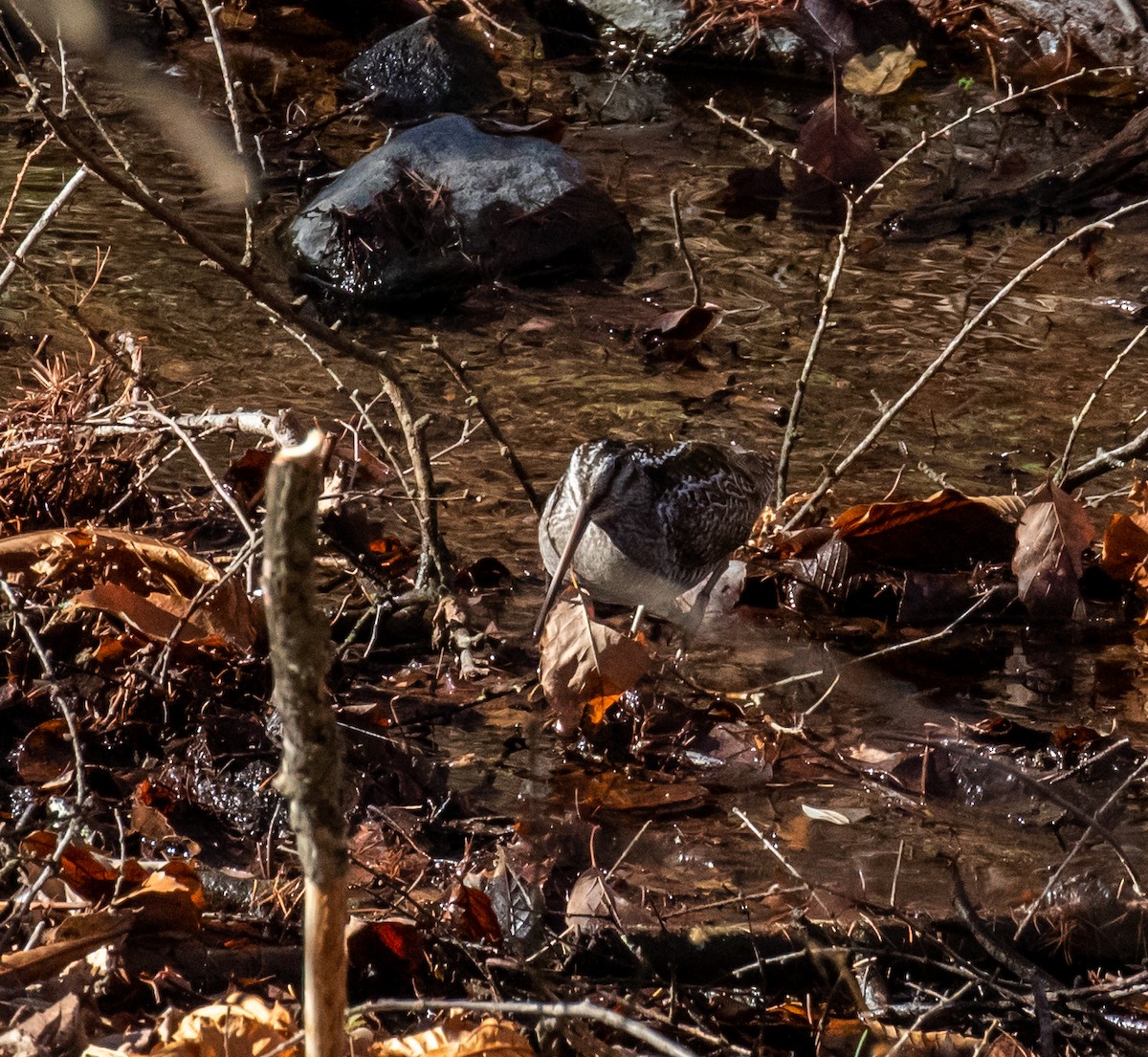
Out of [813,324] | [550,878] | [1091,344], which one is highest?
[550,878]

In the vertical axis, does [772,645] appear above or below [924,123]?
above

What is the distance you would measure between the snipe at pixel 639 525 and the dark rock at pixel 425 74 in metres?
6.06

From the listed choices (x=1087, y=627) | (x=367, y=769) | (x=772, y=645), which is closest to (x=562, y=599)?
(x=772, y=645)

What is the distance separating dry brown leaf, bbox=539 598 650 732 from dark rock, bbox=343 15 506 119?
6.88 meters

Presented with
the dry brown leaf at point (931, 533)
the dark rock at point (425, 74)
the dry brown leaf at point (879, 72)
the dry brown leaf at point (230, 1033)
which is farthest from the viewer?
the dry brown leaf at point (879, 72)

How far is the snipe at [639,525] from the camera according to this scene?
4.26 metres

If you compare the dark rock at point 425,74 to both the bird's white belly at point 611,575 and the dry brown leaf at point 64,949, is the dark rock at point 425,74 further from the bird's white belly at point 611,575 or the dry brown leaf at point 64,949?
the dry brown leaf at point 64,949

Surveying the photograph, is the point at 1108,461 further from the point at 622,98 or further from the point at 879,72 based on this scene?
the point at 879,72

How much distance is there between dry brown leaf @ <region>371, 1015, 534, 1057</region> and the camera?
7.15ft

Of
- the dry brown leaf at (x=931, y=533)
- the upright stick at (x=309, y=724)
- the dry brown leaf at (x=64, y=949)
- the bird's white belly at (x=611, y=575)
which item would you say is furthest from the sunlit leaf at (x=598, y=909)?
the dry brown leaf at (x=931, y=533)

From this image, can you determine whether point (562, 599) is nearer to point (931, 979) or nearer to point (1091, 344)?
point (931, 979)

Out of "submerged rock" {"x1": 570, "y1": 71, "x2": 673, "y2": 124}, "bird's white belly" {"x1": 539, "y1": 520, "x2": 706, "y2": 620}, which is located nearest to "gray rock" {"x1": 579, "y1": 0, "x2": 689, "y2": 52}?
"submerged rock" {"x1": 570, "y1": 71, "x2": 673, "y2": 124}

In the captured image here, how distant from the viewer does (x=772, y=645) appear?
4.39 meters

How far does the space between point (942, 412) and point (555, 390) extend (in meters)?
1.66
